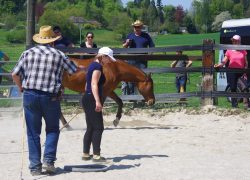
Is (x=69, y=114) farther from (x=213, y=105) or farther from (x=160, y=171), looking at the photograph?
(x=160, y=171)

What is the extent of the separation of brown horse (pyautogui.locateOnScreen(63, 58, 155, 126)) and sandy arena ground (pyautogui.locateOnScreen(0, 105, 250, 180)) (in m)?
0.68

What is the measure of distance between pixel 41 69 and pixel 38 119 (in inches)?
25.0

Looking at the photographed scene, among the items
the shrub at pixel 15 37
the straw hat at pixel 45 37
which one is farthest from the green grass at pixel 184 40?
the straw hat at pixel 45 37

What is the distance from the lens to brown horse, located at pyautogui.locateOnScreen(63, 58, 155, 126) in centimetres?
999

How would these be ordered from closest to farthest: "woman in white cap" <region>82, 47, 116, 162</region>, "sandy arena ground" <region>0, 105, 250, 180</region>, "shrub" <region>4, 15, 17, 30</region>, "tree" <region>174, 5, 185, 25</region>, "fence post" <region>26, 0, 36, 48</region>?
1. "sandy arena ground" <region>0, 105, 250, 180</region>
2. "woman in white cap" <region>82, 47, 116, 162</region>
3. "fence post" <region>26, 0, 36, 48</region>
4. "shrub" <region>4, 15, 17, 30</region>
5. "tree" <region>174, 5, 185, 25</region>

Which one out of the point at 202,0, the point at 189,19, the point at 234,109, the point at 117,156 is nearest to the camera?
the point at 117,156

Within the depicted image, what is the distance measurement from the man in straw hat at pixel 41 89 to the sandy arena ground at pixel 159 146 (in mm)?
325

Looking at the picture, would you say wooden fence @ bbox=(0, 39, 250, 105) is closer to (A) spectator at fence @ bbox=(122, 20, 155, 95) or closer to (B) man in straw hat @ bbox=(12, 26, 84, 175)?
(A) spectator at fence @ bbox=(122, 20, 155, 95)

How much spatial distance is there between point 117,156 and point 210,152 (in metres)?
1.37

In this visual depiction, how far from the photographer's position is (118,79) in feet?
33.6

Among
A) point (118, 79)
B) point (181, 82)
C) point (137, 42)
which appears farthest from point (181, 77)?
point (118, 79)

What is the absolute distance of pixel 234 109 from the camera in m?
13.0

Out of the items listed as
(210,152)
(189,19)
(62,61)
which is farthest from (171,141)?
(189,19)

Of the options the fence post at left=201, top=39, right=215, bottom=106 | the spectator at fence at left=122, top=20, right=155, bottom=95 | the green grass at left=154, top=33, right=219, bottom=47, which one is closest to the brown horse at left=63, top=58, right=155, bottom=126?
the fence post at left=201, top=39, right=215, bottom=106
